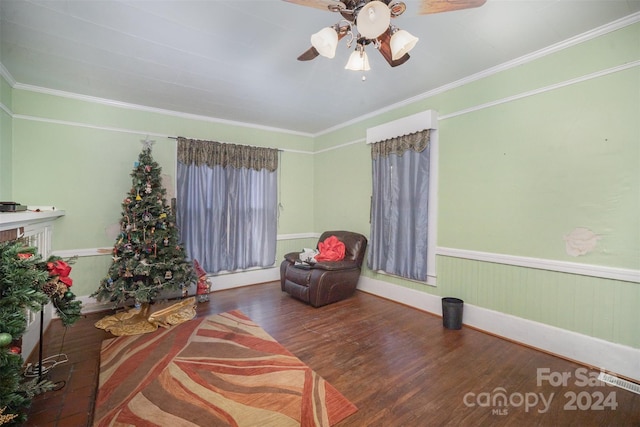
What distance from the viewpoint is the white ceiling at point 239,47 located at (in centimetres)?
197

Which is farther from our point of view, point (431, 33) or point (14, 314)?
point (431, 33)

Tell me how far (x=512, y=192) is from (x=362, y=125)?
2.39 metres

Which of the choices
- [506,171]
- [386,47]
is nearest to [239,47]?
[386,47]

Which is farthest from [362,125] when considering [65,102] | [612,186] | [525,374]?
[65,102]

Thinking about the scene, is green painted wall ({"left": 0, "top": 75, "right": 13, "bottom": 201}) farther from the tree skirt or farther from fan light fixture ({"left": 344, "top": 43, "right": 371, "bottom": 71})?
fan light fixture ({"left": 344, "top": 43, "right": 371, "bottom": 71})

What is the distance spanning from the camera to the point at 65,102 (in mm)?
3344

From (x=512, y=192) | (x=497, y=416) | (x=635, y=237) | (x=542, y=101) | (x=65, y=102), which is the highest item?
(x=65, y=102)

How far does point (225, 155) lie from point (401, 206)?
2.84 metres

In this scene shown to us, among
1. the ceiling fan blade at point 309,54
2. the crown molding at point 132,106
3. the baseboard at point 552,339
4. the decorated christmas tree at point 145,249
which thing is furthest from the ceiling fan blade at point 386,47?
the crown molding at point 132,106

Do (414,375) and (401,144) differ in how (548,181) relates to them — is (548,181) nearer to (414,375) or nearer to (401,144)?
(401,144)

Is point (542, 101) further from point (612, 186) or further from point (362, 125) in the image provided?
point (362, 125)

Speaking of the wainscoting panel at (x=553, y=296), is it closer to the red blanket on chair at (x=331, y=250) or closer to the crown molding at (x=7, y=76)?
the red blanket on chair at (x=331, y=250)

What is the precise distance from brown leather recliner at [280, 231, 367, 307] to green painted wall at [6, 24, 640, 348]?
1.30 feet

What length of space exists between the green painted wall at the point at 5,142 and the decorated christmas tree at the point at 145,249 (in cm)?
106
